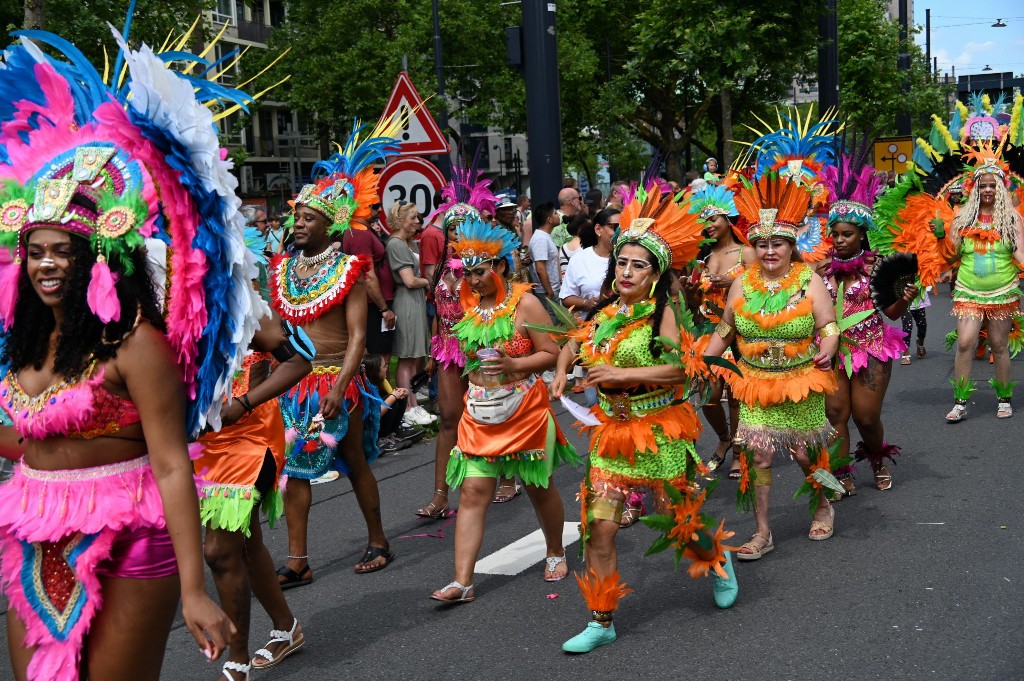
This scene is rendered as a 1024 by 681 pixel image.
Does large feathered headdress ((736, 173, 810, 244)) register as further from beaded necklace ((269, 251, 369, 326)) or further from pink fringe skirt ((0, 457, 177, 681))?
pink fringe skirt ((0, 457, 177, 681))

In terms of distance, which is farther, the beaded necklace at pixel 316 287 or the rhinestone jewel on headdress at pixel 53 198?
the beaded necklace at pixel 316 287

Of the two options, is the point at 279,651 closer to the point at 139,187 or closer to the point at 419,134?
the point at 139,187

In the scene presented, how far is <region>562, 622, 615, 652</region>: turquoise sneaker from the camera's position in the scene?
4.91 metres

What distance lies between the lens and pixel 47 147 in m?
3.21

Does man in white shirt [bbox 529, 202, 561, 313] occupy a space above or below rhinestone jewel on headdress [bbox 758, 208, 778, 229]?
below

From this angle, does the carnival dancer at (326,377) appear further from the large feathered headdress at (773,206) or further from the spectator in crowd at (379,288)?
the spectator in crowd at (379,288)

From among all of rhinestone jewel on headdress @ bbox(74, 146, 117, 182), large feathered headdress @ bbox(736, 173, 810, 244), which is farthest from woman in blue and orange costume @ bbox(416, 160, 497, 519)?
rhinestone jewel on headdress @ bbox(74, 146, 117, 182)

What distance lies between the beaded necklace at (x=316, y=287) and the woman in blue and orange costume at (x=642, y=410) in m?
1.47

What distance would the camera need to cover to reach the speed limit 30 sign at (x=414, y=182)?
9930 millimetres

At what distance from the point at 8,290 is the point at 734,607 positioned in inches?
141

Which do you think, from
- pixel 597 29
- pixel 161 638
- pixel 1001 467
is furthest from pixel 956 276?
pixel 597 29

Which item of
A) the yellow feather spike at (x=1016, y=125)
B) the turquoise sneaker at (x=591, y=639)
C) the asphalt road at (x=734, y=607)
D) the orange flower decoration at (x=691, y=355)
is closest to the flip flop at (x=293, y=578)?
the asphalt road at (x=734, y=607)

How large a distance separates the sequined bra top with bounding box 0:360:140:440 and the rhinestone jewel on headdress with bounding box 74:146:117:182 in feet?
1.66

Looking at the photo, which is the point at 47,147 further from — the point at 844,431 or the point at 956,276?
the point at 956,276
